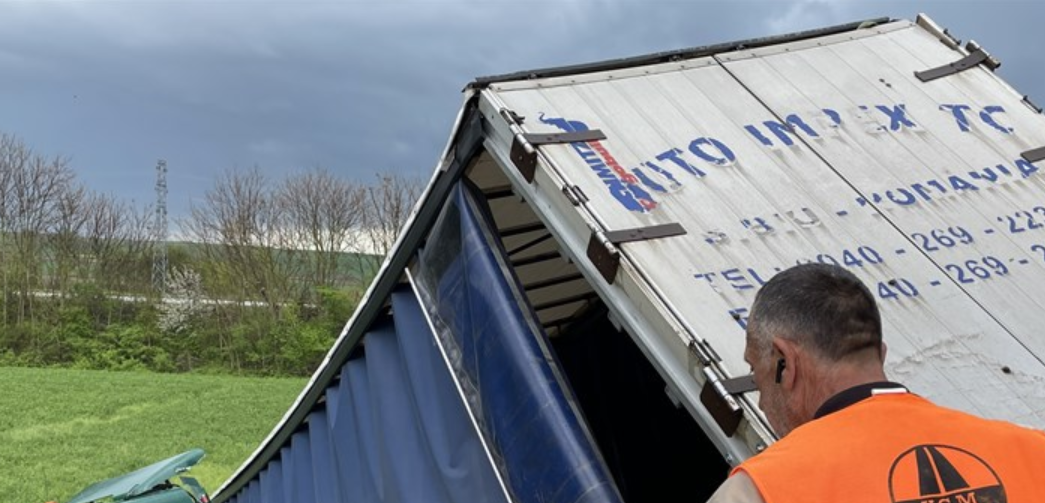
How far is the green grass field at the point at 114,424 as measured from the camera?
10180mm

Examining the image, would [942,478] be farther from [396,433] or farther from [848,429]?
[396,433]

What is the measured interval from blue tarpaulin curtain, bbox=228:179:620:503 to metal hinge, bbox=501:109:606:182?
1.27ft

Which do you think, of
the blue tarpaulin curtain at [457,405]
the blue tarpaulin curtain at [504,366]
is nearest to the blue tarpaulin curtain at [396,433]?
the blue tarpaulin curtain at [457,405]

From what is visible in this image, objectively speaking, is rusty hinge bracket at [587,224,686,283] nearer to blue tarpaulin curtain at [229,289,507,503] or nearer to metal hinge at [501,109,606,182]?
metal hinge at [501,109,606,182]

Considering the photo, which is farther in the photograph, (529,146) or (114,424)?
(114,424)

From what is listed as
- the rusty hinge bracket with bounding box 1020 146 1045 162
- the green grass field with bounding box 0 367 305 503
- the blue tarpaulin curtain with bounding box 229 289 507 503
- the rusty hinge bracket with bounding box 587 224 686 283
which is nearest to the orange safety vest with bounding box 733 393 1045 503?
the rusty hinge bracket with bounding box 587 224 686 283

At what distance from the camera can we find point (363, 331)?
401 cm

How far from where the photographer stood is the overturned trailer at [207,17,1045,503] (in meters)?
2.55

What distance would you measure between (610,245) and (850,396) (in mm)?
1103

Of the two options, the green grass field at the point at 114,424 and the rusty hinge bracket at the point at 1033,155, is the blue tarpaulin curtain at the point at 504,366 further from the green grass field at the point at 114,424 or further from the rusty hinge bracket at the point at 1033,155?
the green grass field at the point at 114,424

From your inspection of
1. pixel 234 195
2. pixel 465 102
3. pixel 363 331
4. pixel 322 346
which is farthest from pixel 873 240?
pixel 234 195

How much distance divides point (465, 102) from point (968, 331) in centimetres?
169

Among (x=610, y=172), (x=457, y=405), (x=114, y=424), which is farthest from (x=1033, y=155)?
(x=114, y=424)

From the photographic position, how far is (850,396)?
151cm
